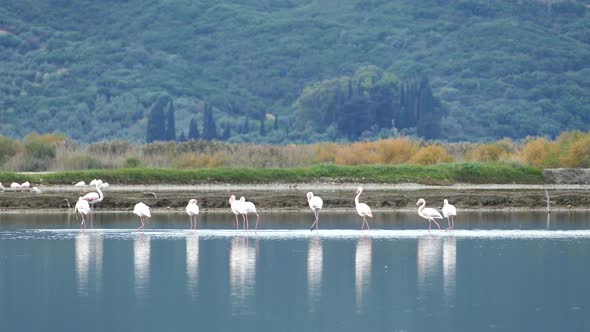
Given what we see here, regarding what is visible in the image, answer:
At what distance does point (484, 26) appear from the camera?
145 metres

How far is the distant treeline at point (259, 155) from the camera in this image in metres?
55.8

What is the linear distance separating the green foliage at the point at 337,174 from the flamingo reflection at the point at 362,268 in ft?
73.1

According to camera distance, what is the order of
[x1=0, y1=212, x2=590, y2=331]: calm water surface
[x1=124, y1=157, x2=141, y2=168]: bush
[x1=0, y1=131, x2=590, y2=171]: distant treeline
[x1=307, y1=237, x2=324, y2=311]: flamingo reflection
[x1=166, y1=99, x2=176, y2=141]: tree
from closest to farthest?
[x1=0, y1=212, x2=590, y2=331]: calm water surface
[x1=307, y1=237, x2=324, y2=311]: flamingo reflection
[x1=124, y1=157, x2=141, y2=168]: bush
[x1=0, y1=131, x2=590, y2=171]: distant treeline
[x1=166, y1=99, x2=176, y2=141]: tree

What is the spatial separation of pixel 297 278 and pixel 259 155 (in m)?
36.7

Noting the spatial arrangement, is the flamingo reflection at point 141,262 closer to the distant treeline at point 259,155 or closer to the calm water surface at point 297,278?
the calm water surface at point 297,278

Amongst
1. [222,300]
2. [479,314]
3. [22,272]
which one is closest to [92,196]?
[22,272]

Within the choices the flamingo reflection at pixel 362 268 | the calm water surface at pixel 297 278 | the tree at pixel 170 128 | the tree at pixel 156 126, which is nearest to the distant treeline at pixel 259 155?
the calm water surface at pixel 297 278

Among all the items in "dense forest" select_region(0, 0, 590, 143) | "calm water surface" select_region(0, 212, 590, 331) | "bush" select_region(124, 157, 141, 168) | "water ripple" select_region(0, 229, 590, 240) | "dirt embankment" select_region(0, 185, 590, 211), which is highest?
"dense forest" select_region(0, 0, 590, 143)

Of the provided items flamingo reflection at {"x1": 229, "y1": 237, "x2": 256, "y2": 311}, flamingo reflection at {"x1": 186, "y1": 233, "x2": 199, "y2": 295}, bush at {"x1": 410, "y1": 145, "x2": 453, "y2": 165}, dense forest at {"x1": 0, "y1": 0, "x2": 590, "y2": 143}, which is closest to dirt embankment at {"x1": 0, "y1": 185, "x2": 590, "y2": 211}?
flamingo reflection at {"x1": 186, "y1": 233, "x2": 199, "y2": 295}

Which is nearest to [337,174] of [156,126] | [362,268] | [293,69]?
[362,268]

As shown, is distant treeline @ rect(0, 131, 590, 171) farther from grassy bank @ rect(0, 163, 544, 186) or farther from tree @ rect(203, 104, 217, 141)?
tree @ rect(203, 104, 217, 141)

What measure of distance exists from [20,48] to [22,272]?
377ft

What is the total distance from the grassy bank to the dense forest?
52.0 meters

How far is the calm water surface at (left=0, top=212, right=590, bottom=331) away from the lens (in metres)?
18.4
